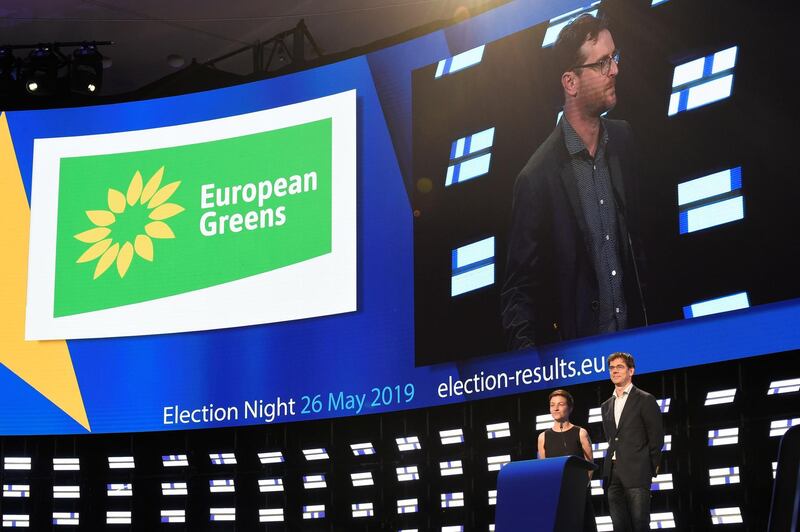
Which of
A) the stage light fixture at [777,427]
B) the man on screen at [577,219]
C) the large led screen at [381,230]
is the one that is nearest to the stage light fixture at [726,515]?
the stage light fixture at [777,427]

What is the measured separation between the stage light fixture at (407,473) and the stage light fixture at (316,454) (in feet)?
2.17

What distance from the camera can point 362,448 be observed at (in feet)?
23.6

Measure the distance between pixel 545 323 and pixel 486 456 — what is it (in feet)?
3.35

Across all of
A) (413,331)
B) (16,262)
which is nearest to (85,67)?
(16,262)

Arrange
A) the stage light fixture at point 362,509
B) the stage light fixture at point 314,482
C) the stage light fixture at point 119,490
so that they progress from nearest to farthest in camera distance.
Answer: the stage light fixture at point 362,509
the stage light fixture at point 314,482
the stage light fixture at point 119,490

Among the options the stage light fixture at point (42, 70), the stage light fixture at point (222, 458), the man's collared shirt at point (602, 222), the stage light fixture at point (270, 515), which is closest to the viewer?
the man's collared shirt at point (602, 222)

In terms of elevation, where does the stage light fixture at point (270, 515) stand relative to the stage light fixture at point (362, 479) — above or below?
below

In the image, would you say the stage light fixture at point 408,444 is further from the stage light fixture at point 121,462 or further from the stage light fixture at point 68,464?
the stage light fixture at point 68,464

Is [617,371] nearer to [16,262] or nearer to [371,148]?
[371,148]

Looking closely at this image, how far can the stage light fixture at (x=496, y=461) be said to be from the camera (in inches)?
256

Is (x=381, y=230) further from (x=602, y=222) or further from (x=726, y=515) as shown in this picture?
(x=726, y=515)

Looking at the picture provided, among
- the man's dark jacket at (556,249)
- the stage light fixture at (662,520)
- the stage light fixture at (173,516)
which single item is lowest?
the stage light fixture at (662,520)

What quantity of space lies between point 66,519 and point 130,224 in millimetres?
2500

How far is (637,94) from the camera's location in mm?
6066
